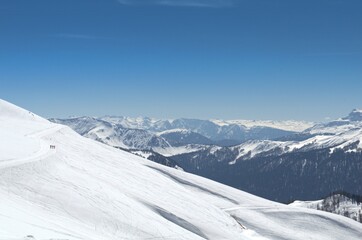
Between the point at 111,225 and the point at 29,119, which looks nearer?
the point at 111,225

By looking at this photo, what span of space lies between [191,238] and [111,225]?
11.9 meters

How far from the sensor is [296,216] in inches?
3863

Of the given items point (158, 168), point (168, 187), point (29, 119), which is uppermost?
point (29, 119)

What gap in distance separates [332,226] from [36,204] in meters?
77.7

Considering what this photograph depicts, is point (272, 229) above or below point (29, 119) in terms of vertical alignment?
below

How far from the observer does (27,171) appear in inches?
1967

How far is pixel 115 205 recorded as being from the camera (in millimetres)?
48969

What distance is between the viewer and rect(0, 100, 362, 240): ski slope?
35.8 meters

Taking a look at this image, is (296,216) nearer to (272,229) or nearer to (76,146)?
(272,229)

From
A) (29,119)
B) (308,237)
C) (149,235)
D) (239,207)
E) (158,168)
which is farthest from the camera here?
(29,119)

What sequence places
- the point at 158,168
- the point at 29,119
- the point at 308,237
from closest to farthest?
the point at 308,237 < the point at 158,168 < the point at 29,119

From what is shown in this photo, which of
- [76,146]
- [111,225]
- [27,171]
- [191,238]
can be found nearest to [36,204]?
[111,225]

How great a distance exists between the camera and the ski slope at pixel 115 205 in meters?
35.8

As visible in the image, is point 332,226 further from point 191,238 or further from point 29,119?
point 29,119
